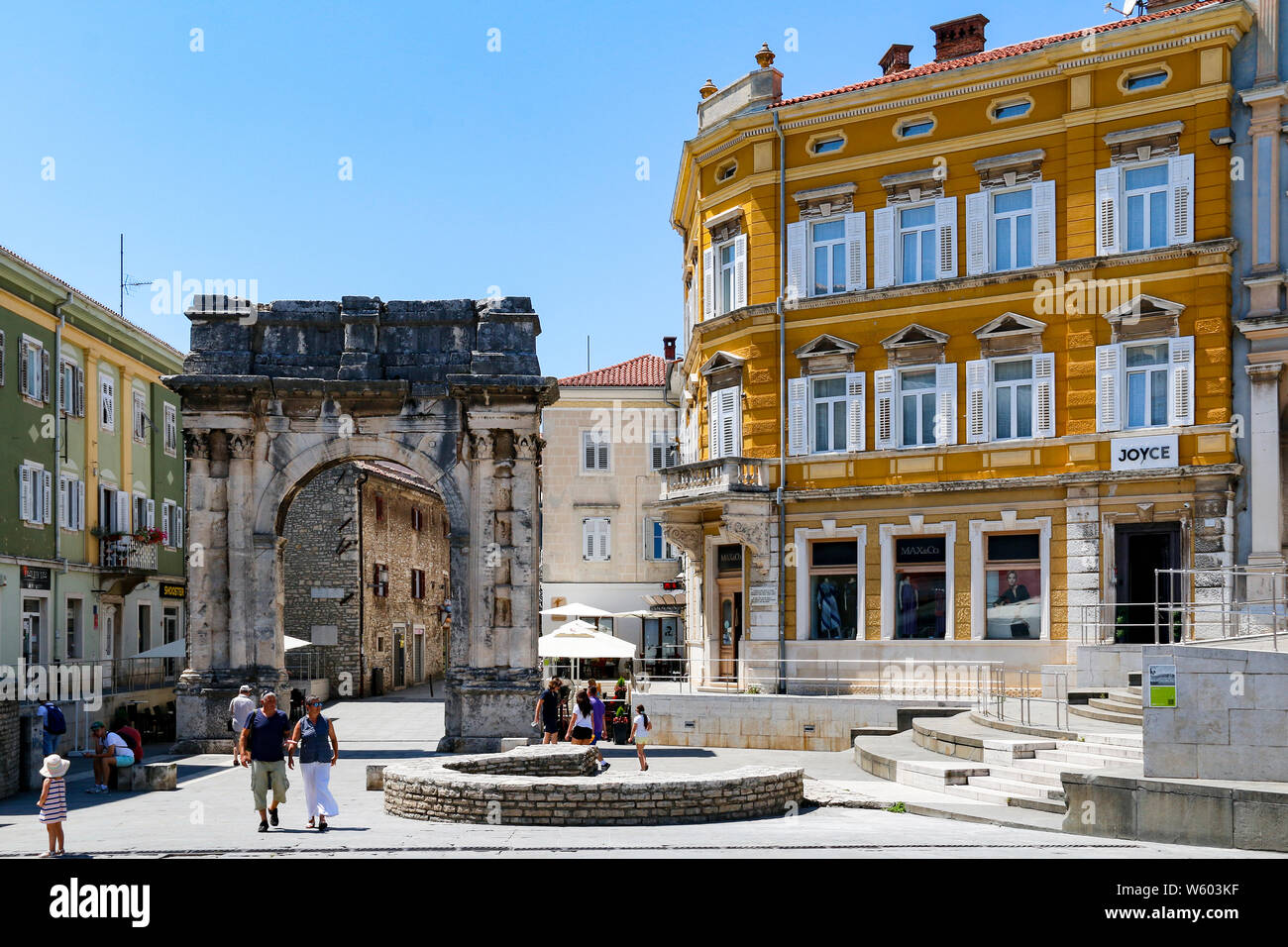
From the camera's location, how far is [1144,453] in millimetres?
30484

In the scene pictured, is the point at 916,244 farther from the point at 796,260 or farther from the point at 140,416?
the point at 140,416

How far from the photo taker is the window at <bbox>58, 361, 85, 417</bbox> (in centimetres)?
4131

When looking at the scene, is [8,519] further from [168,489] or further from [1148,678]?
[1148,678]

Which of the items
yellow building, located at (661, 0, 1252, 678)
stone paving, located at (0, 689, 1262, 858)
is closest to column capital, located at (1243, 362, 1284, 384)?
yellow building, located at (661, 0, 1252, 678)

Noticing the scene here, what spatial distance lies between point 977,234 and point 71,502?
27355mm

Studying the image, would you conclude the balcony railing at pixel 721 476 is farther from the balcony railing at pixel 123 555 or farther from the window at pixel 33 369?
the balcony railing at pixel 123 555

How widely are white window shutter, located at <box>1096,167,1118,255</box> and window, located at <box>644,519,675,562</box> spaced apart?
26349 mm

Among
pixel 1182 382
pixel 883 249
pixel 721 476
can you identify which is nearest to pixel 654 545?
pixel 721 476

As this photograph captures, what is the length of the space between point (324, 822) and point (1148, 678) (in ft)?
35.1

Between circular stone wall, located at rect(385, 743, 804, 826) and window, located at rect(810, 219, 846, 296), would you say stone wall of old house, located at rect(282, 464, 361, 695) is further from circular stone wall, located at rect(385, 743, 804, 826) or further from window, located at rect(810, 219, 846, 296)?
circular stone wall, located at rect(385, 743, 804, 826)

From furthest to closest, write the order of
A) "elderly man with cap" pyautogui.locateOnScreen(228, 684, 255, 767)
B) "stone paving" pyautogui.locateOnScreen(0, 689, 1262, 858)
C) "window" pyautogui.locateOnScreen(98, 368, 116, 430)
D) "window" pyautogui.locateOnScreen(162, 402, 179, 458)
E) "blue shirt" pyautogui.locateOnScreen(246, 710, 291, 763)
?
1. "window" pyautogui.locateOnScreen(162, 402, 179, 458)
2. "window" pyautogui.locateOnScreen(98, 368, 116, 430)
3. "elderly man with cap" pyautogui.locateOnScreen(228, 684, 255, 767)
4. "blue shirt" pyautogui.locateOnScreen(246, 710, 291, 763)
5. "stone paving" pyautogui.locateOnScreen(0, 689, 1262, 858)

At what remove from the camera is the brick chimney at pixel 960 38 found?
37.4 m

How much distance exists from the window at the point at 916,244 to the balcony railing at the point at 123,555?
85.4 ft
